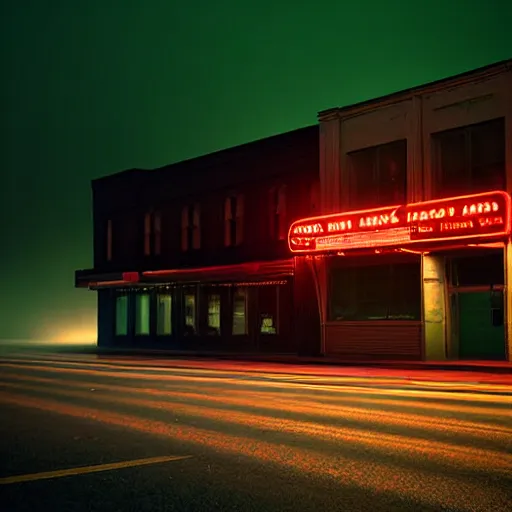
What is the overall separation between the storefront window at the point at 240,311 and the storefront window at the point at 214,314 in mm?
1119

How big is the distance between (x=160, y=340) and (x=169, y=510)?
3313 cm

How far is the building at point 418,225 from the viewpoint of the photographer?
964 inches

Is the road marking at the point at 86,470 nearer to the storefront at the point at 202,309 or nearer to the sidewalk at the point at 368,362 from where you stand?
the sidewalk at the point at 368,362

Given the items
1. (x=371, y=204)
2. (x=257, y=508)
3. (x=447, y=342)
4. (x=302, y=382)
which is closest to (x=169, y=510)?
(x=257, y=508)

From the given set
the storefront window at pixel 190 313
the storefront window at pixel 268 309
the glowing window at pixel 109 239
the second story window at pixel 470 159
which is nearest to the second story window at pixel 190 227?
the storefront window at pixel 190 313

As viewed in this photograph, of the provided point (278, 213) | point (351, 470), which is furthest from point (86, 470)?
point (278, 213)

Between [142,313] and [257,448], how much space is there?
1267 inches

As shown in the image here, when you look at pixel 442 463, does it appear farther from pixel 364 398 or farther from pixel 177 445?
pixel 364 398

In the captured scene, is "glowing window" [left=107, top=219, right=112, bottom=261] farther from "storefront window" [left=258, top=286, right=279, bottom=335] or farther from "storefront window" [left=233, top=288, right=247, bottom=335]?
"storefront window" [left=258, top=286, right=279, bottom=335]

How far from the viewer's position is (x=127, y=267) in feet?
137

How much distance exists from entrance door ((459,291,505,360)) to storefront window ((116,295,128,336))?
1991 cm

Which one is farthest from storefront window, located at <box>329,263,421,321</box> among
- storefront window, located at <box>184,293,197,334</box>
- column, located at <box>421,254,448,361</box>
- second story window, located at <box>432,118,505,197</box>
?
storefront window, located at <box>184,293,197,334</box>

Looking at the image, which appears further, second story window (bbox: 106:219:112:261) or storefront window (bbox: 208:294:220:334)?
second story window (bbox: 106:219:112:261)

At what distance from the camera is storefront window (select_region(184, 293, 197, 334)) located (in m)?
37.6
